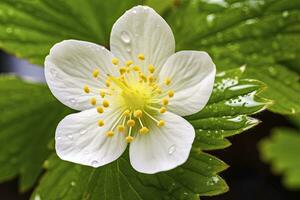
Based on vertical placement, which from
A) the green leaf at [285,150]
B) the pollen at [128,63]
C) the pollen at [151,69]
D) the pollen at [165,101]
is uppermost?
the pollen at [128,63]

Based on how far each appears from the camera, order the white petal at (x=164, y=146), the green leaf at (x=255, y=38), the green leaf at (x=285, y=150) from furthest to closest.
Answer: the green leaf at (x=285, y=150)
the green leaf at (x=255, y=38)
the white petal at (x=164, y=146)

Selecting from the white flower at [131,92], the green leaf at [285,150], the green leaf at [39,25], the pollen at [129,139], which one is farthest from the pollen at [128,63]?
the green leaf at [285,150]

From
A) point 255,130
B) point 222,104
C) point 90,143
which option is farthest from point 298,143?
point 90,143

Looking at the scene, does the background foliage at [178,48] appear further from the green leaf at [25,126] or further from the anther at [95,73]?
the anther at [95,73]

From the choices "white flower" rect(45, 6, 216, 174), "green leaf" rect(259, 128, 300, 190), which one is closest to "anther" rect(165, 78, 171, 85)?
"white flower" rect(45, 6, 216, 174)

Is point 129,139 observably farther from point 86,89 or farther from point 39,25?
point 39,25

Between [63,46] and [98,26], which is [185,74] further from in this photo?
[98,26]

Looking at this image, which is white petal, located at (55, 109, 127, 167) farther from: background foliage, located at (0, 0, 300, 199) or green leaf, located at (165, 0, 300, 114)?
green leaf, located at (165, 0, 300, 114)

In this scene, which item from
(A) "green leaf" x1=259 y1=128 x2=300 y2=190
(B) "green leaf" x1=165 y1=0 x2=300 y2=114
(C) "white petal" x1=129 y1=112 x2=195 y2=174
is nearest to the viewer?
(C) "white petal" x1=129 y1=112 x2=195 y2=174
